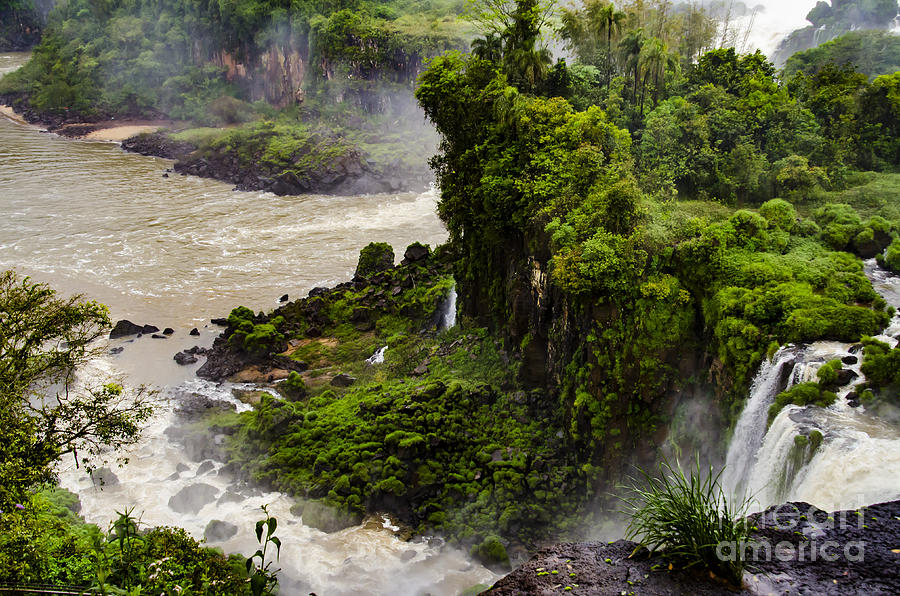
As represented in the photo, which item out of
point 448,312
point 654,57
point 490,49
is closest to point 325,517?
point 448,312

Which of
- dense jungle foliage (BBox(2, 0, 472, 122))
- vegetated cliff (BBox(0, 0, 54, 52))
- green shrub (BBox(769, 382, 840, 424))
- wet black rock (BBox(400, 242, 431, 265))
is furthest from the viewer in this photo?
vegetated cliff (BBox(0, 0, 54, 52))

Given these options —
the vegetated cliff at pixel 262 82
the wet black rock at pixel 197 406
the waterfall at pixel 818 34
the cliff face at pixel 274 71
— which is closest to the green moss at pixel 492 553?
the wet black rock at pixel 197 406

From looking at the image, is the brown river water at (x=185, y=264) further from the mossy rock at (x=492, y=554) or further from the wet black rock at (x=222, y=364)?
the wet black rock at (x=222, y=364)

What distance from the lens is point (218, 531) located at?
62.2 ft

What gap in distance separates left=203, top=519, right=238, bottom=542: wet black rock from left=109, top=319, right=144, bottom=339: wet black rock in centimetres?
1624

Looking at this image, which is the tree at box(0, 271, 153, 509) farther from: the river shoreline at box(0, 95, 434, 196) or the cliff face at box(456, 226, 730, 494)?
the river shoreline at box(0, 95, 434, 196)

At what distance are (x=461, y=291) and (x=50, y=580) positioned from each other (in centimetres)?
1909

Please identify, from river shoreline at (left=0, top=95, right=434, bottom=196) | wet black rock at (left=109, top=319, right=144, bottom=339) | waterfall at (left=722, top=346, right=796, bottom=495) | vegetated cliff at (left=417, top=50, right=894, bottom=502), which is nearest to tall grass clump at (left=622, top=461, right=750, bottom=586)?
waterfall at (left=722, top=346, right=796, bottom=495)

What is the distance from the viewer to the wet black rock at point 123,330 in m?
32.0

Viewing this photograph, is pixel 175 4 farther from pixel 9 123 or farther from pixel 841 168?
pixel 841 168

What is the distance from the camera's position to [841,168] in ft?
80.5

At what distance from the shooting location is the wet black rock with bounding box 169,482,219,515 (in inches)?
797

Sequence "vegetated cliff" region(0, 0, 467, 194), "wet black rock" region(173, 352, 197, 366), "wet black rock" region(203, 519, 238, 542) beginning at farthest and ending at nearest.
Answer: "vegetated cliff" region(0, 0, 467, 194)
"wet black rock" region(173, 352, 197, 366)
"wet black rock" region(203, 519, 238, 542)

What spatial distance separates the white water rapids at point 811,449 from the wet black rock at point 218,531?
44.1 ft
